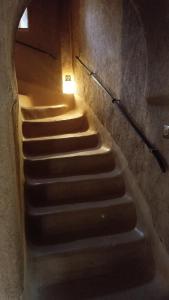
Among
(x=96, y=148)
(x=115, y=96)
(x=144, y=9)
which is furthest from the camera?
(x=96, y=148)

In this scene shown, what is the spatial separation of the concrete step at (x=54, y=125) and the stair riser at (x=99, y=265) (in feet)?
5.12

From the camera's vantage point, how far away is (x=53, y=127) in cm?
368

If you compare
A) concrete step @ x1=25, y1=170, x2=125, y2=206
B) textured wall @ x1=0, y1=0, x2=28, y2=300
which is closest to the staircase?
concrete step @ x1=25, y1=170, x2=125, y2=206

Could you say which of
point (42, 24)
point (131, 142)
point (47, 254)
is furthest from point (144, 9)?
point (42, 24)

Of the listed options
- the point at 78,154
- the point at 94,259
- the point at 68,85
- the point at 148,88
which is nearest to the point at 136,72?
the point at 148,88

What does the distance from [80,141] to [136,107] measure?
0.92m

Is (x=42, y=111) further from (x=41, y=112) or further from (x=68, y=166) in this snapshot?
(x=68, y=166)

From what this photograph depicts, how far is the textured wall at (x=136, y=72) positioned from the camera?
233 centimetres

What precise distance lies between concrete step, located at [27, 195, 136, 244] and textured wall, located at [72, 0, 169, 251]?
0.29 meters

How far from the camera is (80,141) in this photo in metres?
3.47

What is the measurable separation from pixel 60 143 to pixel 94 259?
1332 millimetres

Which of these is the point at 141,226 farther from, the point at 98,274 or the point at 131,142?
the point at 131,142

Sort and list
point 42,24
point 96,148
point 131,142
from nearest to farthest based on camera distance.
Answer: point 131,142 < point 96,148 < point 42,24

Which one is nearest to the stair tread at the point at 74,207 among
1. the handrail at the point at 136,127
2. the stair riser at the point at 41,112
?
the handrail at the point at 136,127
